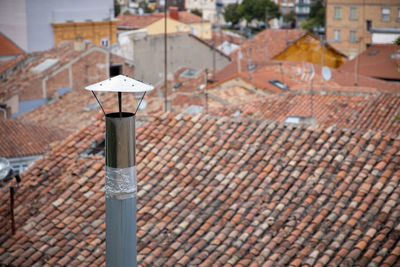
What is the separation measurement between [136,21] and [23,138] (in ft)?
71.0

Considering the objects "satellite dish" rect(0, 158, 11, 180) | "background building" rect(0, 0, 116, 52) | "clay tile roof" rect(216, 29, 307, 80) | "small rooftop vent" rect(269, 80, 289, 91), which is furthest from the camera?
"clay tile roof" rect(216, 29, 307, 80)

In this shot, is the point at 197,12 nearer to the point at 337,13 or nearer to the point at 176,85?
the point at 337,13

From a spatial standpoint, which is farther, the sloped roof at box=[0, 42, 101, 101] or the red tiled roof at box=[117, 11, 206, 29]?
the red tiled roof at box=[117, 11, 206, 29]

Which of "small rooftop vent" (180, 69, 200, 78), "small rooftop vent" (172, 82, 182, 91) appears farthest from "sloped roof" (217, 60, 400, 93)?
"small rooftop vent" (180, 69, 200, 78)

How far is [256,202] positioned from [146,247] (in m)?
1.59

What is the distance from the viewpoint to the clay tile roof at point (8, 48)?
30.7 meters

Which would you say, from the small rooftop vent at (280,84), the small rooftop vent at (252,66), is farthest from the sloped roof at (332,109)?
the small rooftop vent at (252,66)

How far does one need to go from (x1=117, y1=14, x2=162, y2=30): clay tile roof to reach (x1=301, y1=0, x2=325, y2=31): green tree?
1804 cm

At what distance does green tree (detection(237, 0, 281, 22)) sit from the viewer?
45875mm

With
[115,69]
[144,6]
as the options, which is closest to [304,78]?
[115,69]

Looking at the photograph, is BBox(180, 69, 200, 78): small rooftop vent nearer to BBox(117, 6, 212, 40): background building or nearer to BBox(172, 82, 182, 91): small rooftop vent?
BBox(172, 82, 182, 91): small rooftop vent

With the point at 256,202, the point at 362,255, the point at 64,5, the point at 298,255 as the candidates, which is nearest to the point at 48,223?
the point at 256,202

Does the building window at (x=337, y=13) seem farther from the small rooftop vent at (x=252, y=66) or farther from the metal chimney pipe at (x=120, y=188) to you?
the metal chimney pipe at (x=120, y=188)

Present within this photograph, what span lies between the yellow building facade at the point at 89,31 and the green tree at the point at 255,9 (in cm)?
1473
